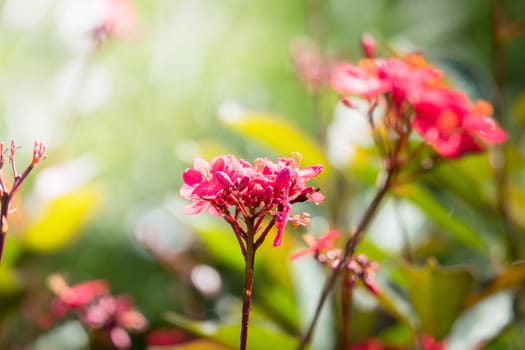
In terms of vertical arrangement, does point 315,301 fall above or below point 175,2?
below

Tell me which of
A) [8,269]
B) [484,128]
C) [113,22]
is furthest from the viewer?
[113,22]

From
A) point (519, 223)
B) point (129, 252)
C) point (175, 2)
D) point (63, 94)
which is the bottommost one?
point (129, 252)

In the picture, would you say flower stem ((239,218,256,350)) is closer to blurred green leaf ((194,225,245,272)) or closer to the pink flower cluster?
the pink flower cluster

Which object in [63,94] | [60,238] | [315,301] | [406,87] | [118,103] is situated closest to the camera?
[406,87]

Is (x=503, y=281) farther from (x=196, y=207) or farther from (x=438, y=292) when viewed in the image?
(x=196, y=207)

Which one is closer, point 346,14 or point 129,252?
point 129,252

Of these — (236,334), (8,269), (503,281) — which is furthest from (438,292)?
(8,269)

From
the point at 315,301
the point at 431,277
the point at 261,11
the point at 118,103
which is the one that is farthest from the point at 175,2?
the point at 431,277

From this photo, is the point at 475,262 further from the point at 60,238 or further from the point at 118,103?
the point at 118,103
